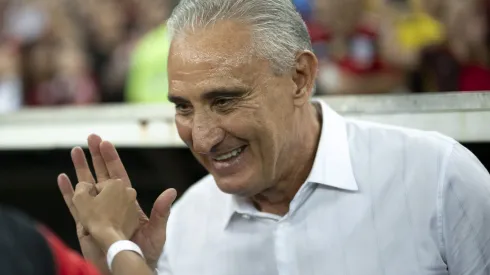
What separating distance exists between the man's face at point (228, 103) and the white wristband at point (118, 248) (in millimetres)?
304

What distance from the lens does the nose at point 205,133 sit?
208cm

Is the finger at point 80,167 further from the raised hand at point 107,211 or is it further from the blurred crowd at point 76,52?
the blurred crowd at point 76,52

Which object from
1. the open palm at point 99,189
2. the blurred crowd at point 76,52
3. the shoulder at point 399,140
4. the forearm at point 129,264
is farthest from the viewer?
the blurred crowd at point 76,52

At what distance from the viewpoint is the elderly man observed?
209 cm

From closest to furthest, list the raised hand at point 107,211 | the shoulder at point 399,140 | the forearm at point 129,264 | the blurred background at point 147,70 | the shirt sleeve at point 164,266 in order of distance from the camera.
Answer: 1. the forearm at point 129,264
2. the raised hand at point 107,211
3. the shoulder at point 399,140
4. the shirt sleeve at point 164,266
5. the blurred background at point 147,70

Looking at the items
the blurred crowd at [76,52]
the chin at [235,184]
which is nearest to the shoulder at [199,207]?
the chin at [235,184]

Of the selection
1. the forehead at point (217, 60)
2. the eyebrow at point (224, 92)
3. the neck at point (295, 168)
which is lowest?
the neck at point (295, 168)

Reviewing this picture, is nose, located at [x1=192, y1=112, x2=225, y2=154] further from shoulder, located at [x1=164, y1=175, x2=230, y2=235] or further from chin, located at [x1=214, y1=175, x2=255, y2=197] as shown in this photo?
shoulder, located at [x1=164, y1=175, x2=230, y2=235]

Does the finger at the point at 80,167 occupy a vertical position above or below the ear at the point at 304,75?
below

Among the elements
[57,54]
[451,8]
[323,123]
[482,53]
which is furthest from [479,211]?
[57,54]

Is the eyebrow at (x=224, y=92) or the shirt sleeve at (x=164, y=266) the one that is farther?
the shirt sleeve at (x=164, y=266)

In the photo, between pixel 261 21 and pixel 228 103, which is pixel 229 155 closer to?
pixel 228 103

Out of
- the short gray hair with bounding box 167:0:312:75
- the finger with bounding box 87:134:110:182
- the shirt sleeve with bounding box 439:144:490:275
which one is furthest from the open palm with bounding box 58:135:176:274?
the shirt sleeve with bounding box 439:144:490:275

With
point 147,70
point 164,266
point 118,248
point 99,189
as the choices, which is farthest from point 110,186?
Result: point 147,70
